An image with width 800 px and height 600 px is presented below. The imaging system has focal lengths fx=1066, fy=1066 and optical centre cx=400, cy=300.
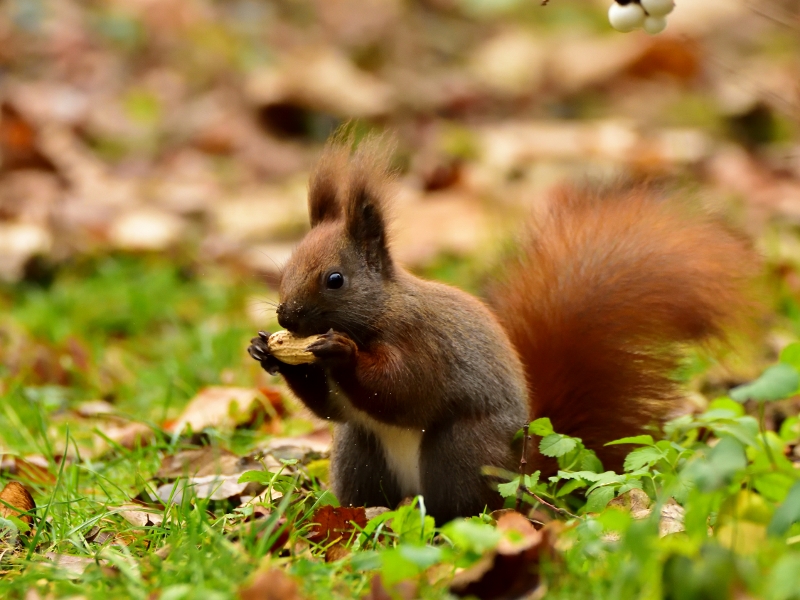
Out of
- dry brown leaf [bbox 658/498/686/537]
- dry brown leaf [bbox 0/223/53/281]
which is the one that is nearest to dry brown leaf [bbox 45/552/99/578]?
dry brown leaf [bbox 658/498/686/537]

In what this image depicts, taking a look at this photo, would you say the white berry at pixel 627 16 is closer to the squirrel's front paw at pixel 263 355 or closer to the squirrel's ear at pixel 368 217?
the squirrel's ear at pixel 368 217

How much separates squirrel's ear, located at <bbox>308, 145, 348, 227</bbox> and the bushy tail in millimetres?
524

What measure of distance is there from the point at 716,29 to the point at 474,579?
7.79m

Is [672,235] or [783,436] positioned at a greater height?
[672,235]

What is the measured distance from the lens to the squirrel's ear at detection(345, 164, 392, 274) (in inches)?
90.6

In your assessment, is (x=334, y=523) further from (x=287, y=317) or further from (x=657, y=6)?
(x=657, y=6)

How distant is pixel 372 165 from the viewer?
7.63ft

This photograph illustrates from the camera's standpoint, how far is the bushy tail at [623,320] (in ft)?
8.10

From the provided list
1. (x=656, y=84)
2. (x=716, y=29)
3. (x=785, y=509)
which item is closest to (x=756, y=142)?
(x=656, y=84)

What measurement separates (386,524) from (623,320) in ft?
2.59

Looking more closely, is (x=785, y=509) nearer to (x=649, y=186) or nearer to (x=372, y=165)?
(x=372, y=165)

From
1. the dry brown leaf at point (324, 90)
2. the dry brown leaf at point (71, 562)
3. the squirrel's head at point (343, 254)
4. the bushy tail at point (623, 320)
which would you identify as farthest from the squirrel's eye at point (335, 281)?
the dry brown leaf at point (324, 90)

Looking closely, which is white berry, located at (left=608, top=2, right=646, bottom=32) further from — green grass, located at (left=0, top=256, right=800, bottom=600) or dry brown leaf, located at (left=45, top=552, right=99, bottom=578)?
dry brown leaf, located at (left=45, top=552, right=99, bottom=578)

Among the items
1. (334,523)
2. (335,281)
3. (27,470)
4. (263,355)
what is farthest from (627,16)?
(27,470)
